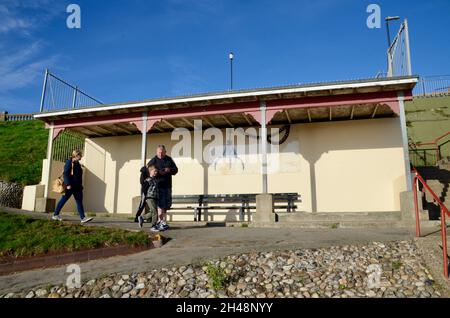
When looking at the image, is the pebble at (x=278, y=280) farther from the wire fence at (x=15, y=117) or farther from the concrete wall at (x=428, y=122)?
the wire fence at (x=15, y=117)

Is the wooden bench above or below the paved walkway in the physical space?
above

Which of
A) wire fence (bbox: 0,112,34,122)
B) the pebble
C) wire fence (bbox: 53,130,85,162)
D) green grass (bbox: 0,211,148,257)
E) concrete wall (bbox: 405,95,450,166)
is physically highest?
wire fence (bbox: 0,112,34,122)

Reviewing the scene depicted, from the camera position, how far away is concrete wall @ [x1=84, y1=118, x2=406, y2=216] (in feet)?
39.6

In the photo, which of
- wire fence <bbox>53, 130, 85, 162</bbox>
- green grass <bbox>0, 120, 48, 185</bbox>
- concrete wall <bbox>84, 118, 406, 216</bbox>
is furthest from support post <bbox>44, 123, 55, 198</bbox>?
green grass <bbox>0, 120, 48, 185</bbox>

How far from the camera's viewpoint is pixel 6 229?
22.0 feet

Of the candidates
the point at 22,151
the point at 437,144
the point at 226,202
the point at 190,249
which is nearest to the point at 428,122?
the point at 437,144

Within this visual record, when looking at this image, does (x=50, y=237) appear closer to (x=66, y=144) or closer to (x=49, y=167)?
(x=49, y=167)

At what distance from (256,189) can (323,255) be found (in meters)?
7.78

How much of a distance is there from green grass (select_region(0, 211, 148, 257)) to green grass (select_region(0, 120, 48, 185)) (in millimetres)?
8644

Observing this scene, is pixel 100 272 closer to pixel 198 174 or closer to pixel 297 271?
pixel 297 271

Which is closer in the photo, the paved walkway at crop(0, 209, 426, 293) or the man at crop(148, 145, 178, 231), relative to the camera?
the paved walkway at crop(0, 209, 426, 293)

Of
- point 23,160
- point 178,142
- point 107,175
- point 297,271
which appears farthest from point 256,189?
point 23,160

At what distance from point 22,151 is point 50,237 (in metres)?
14.9

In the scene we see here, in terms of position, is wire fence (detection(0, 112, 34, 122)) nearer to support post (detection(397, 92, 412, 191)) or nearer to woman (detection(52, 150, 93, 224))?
woman (detection(52, 150, 93, 224))
